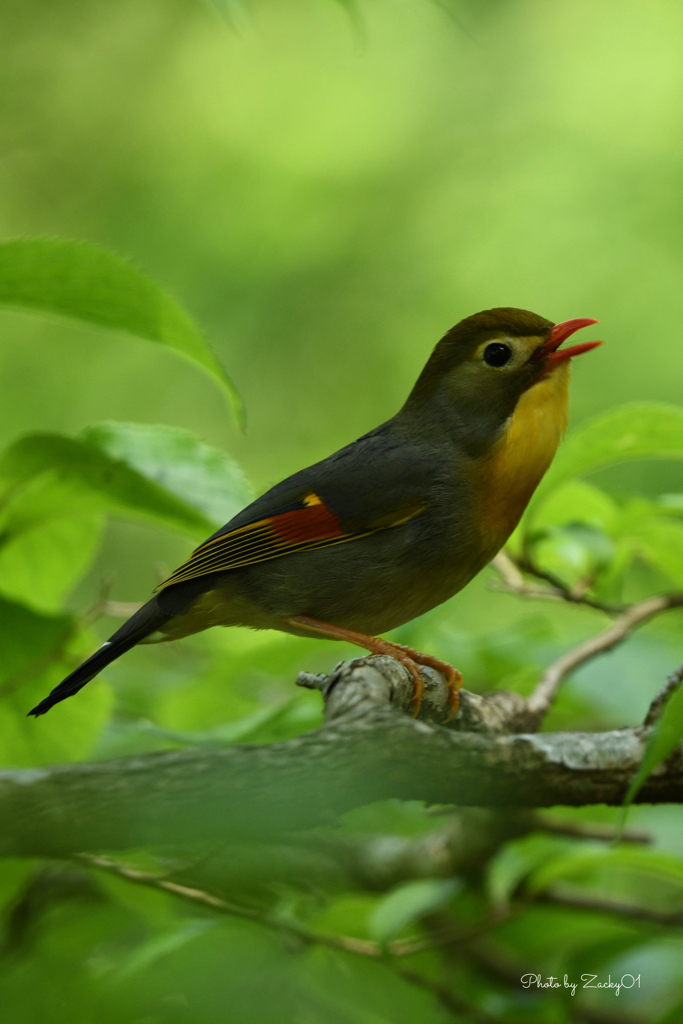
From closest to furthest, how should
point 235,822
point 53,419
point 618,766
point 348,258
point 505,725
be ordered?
point 235,822
point 618,766
point 505,725
point 53,419
point 348,258

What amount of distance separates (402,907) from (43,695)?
3.94 ft

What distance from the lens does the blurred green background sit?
9.27m

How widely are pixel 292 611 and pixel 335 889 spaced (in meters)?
1.21

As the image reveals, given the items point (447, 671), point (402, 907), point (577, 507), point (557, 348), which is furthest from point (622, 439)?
point (402, 907)

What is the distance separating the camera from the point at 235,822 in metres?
1.47

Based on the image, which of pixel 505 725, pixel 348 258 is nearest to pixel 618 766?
pixel 505 725

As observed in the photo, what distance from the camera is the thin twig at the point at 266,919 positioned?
2641 mm

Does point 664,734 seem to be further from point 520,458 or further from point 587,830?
point 587,830

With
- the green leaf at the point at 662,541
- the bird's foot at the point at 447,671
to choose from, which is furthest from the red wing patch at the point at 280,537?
the green leaf at the point at 662,541

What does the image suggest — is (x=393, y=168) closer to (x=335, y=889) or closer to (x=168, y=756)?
(x=335, y=889)

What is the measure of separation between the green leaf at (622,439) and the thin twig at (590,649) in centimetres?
51

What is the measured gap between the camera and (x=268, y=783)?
5.01ft

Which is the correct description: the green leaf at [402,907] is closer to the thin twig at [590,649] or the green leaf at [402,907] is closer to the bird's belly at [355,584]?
the thin twig at [590,649]

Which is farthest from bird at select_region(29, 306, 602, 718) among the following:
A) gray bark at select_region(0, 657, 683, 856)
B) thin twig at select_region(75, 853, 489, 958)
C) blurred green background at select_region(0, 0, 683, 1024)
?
blurred green background at select_region(0, 0, 683, 1024)
